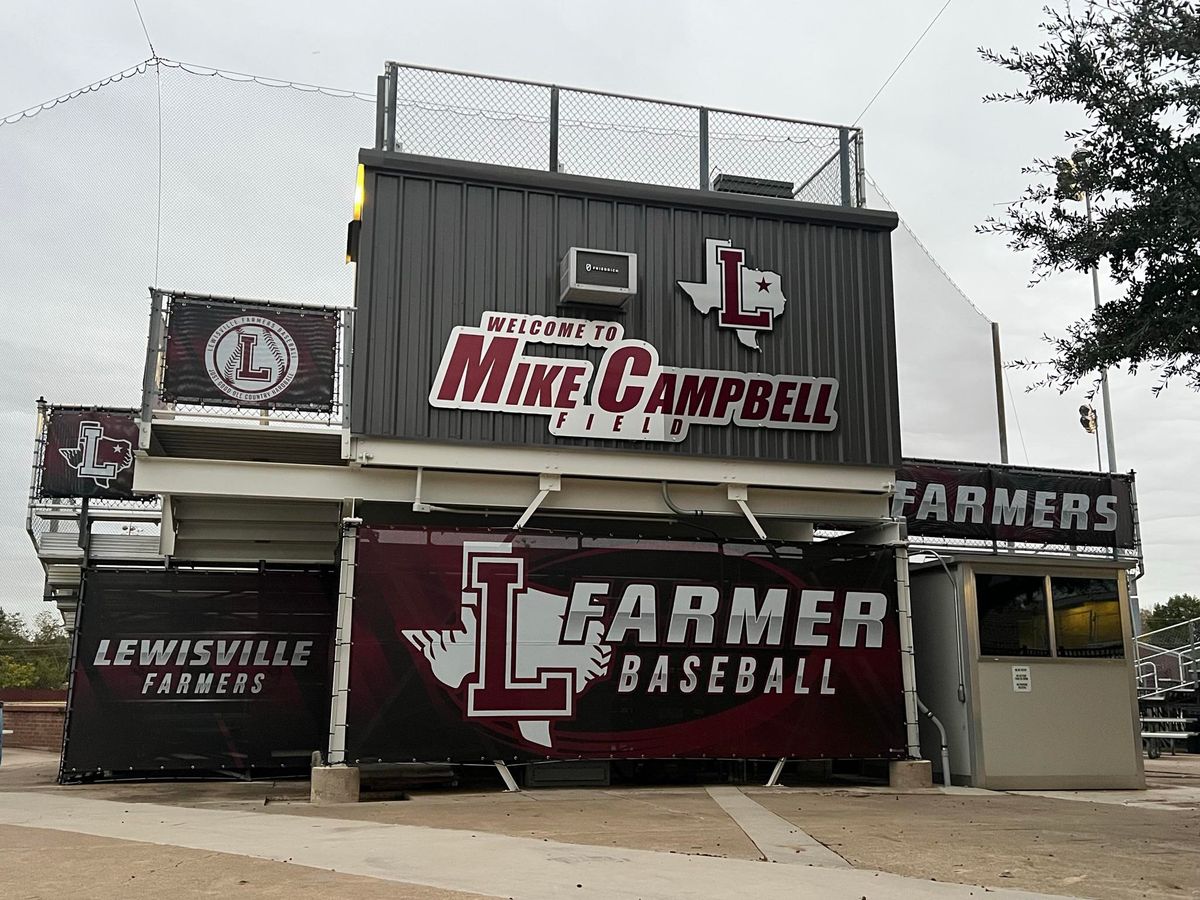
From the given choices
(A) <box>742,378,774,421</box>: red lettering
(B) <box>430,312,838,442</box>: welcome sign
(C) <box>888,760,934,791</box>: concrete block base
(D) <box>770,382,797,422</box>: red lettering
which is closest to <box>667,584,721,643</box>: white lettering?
(B) <box>430,312,838,442</box>: welcome sign

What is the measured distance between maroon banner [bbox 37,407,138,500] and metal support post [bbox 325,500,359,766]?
768cm

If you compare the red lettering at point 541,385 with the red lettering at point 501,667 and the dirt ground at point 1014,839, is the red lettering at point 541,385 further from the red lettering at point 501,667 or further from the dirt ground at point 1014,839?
the dirt ground at point 1014,839

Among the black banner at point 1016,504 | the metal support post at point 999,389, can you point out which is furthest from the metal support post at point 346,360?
the metal support post at point 999,389

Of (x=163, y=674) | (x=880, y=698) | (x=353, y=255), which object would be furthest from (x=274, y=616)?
(x=880, y=698)

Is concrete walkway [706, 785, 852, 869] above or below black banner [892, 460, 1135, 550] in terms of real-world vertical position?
below

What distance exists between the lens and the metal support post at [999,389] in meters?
22.1

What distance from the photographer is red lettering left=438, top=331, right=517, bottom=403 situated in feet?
43.9

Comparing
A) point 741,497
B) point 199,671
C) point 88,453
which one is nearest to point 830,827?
point 741,497

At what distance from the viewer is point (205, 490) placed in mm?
12539

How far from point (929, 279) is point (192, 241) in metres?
13.8

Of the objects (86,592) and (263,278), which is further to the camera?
(263,278)

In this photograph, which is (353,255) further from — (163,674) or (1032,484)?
(1032,484)

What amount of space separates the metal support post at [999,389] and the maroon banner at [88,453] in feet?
53.1

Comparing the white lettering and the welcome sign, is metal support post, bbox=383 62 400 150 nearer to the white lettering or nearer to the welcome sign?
the welcome sign
